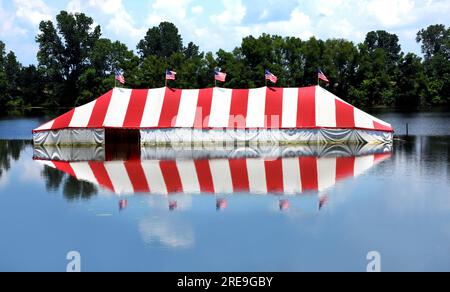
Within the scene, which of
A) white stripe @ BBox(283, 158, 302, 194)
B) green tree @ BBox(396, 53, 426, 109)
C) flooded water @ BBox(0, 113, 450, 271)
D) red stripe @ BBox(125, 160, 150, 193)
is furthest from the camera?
green tree @ BBox(396, 53, 426, 109)

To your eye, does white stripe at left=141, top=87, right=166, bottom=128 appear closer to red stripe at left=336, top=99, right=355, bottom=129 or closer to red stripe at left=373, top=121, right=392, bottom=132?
red stripe at left=336, top=99, right=355, bottom=129

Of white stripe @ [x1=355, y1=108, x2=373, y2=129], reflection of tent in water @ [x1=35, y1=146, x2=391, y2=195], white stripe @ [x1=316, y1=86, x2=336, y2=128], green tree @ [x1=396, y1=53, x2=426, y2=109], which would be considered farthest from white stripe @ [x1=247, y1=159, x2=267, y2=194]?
green tree @ [x1=396, y1=53, x2=426, y2=109]

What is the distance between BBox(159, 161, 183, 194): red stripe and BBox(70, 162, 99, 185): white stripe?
97.0 inches

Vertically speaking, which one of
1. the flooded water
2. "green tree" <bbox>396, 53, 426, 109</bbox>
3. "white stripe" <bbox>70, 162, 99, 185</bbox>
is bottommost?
the flooded water

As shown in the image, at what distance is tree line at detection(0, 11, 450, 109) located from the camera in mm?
73500

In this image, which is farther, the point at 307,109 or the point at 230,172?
the point at 307,109

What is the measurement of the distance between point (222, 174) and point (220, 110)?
1063 cm

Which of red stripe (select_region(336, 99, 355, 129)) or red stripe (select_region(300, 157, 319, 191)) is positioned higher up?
red stripe (select_region(336, 99, 355, 129))

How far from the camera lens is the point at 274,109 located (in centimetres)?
3027

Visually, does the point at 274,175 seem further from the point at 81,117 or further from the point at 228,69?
the point at 228,69

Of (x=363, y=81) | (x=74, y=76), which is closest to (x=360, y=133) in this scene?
(x=363, y=81)

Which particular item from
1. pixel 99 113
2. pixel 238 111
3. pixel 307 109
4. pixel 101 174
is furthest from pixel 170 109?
pixel 101 174

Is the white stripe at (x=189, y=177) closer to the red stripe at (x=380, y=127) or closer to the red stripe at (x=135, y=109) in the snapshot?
the red stripe at (x=135, y=109)
